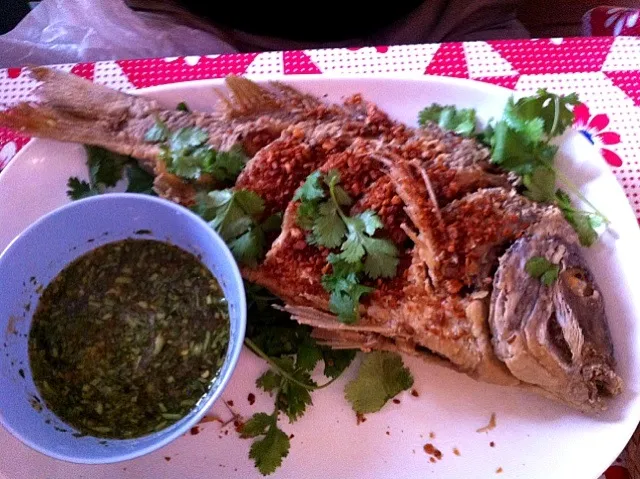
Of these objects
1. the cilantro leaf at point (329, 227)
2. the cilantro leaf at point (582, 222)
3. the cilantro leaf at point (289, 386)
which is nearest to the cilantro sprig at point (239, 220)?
the cilantro leaf at point (329, 227)

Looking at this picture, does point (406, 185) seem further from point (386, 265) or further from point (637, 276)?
point (637, 276)

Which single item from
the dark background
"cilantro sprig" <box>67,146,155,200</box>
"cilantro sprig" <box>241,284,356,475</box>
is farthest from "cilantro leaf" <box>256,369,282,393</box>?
the dark background

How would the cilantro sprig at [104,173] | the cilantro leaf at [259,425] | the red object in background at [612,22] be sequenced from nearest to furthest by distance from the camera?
the cilantro leaf at [259,425] → the cilantro sprig at [104,173] → the red object in background at [612,22]

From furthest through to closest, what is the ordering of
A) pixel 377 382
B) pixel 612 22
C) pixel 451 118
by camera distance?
pixel 612 22
pixel 451 118
pixel 377 382

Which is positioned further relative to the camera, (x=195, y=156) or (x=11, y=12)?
(x=11, y=12)

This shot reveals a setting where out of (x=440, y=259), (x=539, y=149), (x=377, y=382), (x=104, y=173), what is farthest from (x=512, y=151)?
(x=104, y=173)

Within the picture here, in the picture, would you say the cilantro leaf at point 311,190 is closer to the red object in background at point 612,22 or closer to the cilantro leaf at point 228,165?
the cilantro leaf at point 228,165

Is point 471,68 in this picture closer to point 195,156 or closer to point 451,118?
point 451,118

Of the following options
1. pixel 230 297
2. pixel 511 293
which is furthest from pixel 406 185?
pixel 230 297
